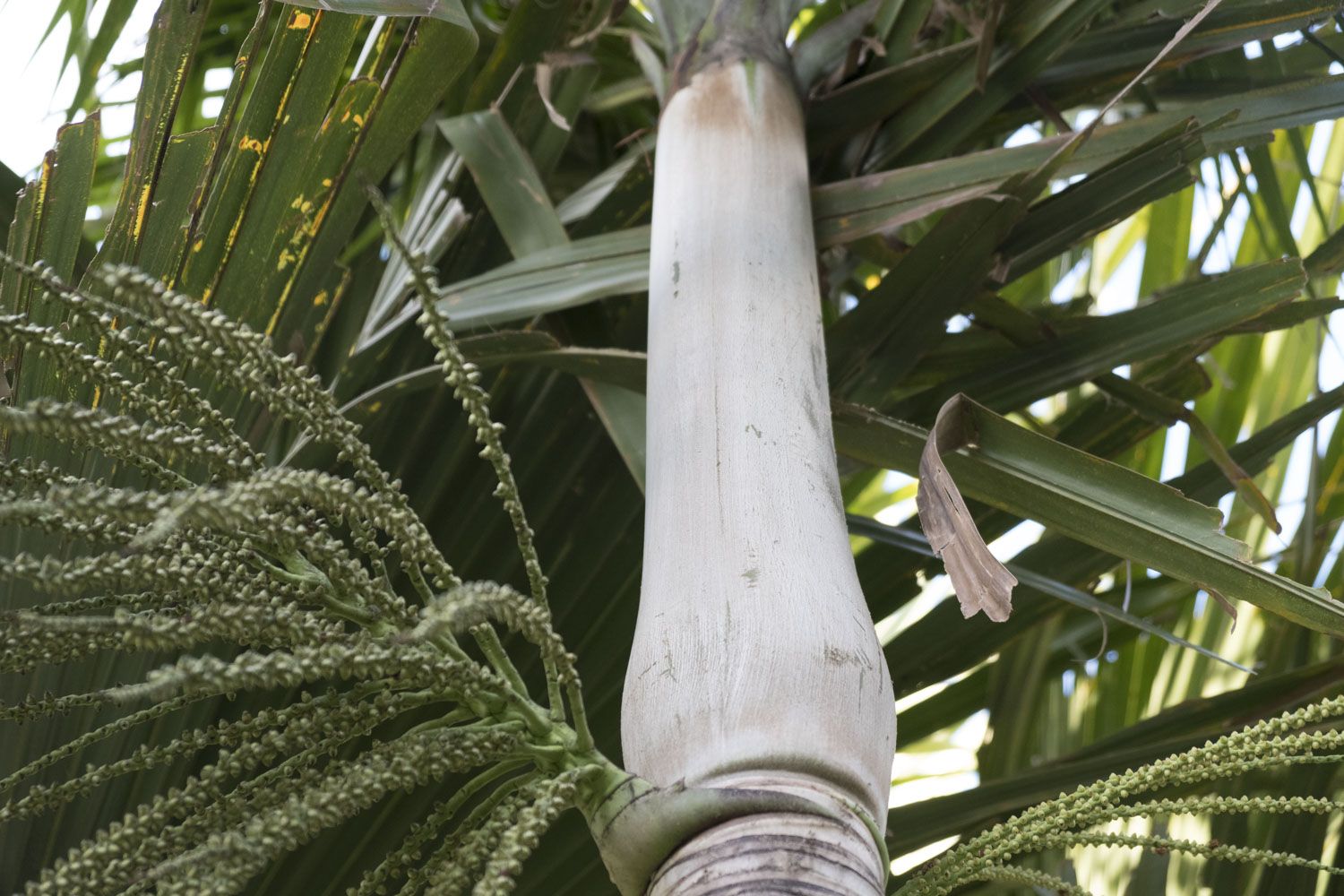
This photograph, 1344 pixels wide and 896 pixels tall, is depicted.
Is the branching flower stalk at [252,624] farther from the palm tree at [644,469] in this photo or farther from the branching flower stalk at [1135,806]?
the branching flower stalk at [1135,806]

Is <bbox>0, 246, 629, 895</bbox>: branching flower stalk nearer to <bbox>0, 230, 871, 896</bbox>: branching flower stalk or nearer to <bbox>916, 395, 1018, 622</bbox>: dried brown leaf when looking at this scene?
<bbox>0, 230, 871, 896</bbox>: branching flower stalk

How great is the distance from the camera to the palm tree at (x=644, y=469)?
519mm

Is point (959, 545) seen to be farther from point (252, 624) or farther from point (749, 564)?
point (252, 624)

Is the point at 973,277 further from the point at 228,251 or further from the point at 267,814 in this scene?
the point at 267,814

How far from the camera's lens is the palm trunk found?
0.53 meters

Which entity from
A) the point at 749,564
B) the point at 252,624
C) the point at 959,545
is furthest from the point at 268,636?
the point at 959,545

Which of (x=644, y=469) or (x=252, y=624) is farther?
(x=644, y=469)

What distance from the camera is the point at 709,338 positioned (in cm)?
73

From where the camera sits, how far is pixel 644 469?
2.84 feet

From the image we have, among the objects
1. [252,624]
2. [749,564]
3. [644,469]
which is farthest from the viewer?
[644,469]

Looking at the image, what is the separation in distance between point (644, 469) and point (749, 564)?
0.27m

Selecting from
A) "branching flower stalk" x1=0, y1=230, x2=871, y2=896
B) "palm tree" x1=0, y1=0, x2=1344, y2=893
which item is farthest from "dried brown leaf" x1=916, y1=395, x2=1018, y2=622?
"branching flower stalk" x1=0, y1=230, x2=871, y2=896

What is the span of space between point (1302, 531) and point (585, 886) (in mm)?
690

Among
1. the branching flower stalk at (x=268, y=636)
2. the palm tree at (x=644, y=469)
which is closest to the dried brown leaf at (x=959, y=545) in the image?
the palm tree at (x=644, y=469)
